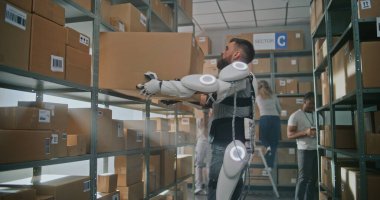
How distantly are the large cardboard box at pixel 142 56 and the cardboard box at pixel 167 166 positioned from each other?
1.41 m

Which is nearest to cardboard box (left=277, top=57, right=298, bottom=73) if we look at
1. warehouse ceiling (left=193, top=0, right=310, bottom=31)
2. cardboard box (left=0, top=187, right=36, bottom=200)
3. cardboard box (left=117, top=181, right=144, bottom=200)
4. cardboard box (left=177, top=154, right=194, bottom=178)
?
warehouse ceiling (left=193, top=0, right=310, bottom=31)

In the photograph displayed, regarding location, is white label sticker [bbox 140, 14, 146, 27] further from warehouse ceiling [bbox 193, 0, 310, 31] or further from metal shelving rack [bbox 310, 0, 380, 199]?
warehouse ceiling [bbox 193, 0, 310, 31]

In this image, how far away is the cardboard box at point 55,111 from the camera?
1815 mm

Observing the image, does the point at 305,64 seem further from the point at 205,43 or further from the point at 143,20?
the point at 143,20

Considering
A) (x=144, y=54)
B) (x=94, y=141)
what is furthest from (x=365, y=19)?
(x=94, y=141)

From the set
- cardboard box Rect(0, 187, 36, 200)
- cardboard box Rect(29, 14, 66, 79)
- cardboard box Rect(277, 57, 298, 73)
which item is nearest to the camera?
cardboard box Rect(0, 187, 36, 200)

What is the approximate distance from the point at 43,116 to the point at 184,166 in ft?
9.25

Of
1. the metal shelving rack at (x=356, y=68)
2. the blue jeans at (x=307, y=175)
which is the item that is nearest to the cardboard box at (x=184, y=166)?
the blue jeans at (x=307, y=175)

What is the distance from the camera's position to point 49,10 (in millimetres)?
1806

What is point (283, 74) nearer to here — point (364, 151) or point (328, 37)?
point (328, 37)

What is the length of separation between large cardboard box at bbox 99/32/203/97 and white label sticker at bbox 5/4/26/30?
2.47 ft

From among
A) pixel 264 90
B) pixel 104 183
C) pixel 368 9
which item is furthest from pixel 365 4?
pixel 264 90

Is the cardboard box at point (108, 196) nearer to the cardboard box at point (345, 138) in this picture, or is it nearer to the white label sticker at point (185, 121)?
the cardboard box at point (345, 138)

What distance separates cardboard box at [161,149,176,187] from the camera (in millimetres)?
3559
